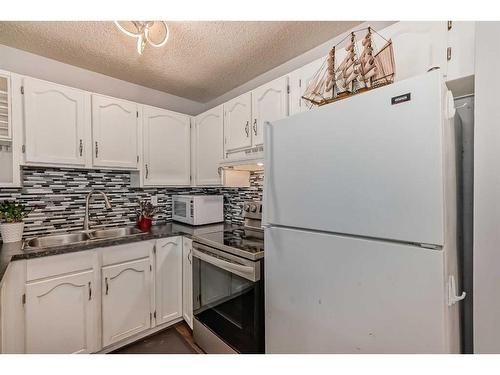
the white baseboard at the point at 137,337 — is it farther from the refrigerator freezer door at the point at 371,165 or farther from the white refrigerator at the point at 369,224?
the refrigerator freezer door at the point at 371,165

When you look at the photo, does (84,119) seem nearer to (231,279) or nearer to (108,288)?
(108,288)

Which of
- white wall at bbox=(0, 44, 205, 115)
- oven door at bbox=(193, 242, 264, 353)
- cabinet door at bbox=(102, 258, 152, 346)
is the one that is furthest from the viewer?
white wall at bbox=(0, 44, 205, 115)

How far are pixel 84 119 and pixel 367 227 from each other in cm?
201

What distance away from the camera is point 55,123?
164cm

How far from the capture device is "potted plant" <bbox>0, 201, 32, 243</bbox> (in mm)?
1521

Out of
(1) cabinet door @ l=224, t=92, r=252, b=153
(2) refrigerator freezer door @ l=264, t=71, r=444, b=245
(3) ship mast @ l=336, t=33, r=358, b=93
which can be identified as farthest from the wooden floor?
(3) ship mast @ l=336, t=33, r=358, b=93

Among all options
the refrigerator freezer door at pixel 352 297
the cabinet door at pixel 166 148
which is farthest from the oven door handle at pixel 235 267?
the cabinet door at pixel 166 148

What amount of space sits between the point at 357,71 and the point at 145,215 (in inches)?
76.0

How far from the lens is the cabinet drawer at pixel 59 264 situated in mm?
1342

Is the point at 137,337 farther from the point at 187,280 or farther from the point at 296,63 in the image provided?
the point at 296,63

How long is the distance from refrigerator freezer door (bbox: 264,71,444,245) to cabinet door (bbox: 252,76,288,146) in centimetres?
55

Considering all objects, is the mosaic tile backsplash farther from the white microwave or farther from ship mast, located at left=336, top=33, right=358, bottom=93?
ship mast, located at left=336, top=33, right=358, bottom=93

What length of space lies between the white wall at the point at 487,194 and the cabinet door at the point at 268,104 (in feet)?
3.12

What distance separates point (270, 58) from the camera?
186 cm
